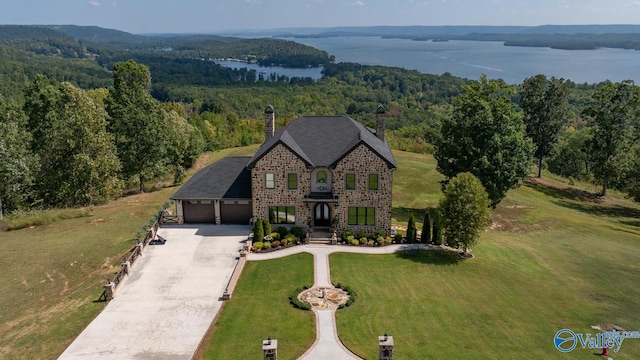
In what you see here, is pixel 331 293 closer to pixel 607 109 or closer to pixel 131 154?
pixel 131 154

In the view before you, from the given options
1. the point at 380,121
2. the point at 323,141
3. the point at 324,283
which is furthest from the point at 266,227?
the point at 380,121

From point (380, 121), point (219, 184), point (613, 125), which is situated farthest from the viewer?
point (613, 125)

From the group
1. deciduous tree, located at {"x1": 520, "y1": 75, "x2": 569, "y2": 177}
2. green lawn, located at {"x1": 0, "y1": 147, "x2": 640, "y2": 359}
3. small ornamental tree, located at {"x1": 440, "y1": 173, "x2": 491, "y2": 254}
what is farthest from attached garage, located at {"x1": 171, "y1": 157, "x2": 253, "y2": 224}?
deciduous tree, located at {"x1": 520, "y1": 75, "x2": 569, "y2": 177}

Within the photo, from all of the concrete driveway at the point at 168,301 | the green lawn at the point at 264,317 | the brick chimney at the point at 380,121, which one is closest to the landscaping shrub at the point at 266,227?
the concrete driveway at the point at 168,301

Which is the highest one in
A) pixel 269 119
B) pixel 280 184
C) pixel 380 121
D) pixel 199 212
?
pixel 269 119

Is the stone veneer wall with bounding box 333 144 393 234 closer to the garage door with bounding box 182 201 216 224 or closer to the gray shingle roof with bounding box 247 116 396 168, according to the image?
the gray shingle roof with bounding box 247 116 396 168

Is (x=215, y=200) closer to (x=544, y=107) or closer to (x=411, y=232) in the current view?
(x=411, y=232)

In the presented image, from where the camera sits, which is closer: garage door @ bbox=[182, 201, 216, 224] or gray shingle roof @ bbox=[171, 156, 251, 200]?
gray shingle roof @ bbox=[171, 156, 251, 200]

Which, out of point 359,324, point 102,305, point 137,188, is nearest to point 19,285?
point 102,305
